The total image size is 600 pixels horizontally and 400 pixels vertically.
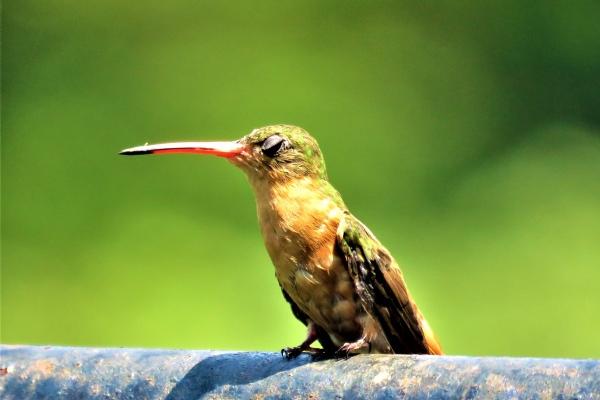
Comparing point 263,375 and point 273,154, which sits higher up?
point 273,154

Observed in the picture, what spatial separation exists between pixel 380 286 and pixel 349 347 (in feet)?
1.52

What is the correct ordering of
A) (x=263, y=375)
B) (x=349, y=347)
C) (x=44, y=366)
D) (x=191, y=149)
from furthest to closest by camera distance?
(x=191, y=149)
(x=349, y=347)
(x=44, y=366)
(x=263, y=375)

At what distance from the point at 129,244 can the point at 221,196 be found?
24.5 inches

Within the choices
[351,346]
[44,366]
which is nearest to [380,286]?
[351,346]

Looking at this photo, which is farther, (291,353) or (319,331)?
(319,331)


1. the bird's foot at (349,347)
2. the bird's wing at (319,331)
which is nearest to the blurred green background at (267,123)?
the bird's wing at (319,331)

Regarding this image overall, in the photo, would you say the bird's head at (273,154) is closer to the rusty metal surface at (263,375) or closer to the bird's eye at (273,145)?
the bird's eye at (273,145)

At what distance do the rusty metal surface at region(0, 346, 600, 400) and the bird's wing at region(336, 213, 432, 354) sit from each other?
0.81m

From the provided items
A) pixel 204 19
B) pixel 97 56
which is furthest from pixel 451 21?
pixel 97 56

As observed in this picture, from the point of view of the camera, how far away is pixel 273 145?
17.0 ft

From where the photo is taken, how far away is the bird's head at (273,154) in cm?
510

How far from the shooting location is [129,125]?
765 centimetres

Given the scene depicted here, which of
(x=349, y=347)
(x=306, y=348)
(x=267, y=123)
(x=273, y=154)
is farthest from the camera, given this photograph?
(x=267, y=123)

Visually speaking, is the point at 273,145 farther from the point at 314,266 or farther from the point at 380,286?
the point at 380,286
